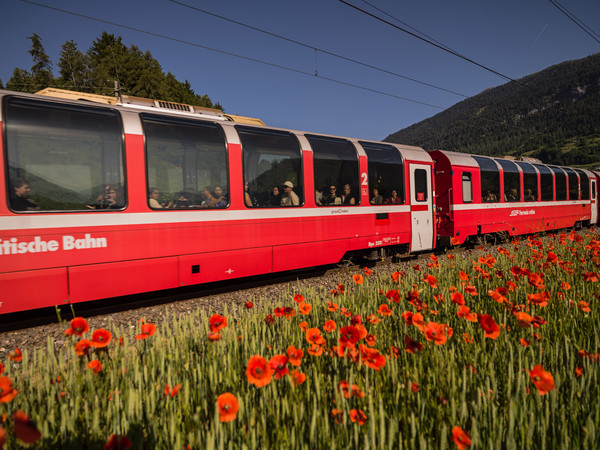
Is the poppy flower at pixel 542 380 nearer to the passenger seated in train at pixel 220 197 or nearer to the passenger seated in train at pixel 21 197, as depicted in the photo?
the passenger seated in train at pixel 220 197

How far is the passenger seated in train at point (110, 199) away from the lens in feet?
17.2

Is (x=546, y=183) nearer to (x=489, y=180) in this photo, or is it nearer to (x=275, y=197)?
(x=489, y=180)

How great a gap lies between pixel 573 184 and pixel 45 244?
22.4 m

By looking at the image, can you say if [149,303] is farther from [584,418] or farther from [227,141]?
[584,418]

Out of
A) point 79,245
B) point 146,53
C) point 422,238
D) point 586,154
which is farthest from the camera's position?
point 586,154

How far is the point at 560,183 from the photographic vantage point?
16875 mm

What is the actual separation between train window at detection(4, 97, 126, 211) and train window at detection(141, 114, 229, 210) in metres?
0.51

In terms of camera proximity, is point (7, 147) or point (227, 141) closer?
point (7, 147)

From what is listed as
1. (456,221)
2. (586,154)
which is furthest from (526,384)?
(586,154)

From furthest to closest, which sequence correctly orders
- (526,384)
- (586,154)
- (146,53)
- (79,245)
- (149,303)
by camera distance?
(586,154) < (146,53) < (149,303) < (79,245) < (526,384)

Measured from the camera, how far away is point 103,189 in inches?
208

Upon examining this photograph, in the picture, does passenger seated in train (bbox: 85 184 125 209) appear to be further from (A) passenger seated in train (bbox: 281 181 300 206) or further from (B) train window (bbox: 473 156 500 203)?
(B) train window (bbox: 473 156 500 203)

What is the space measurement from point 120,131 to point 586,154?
172 meters

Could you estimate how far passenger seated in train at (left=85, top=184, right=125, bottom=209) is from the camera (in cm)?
525
